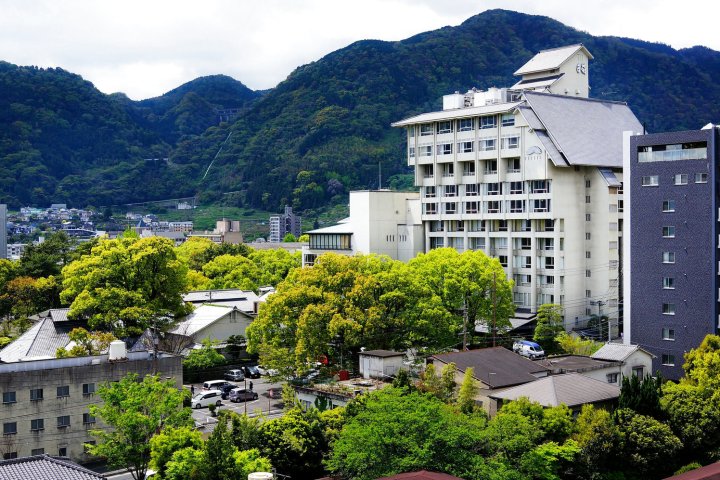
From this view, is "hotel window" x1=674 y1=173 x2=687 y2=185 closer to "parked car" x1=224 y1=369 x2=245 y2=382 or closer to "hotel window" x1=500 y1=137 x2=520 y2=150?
"hotel window" x1=500 y1=137 x2=520 y2=150

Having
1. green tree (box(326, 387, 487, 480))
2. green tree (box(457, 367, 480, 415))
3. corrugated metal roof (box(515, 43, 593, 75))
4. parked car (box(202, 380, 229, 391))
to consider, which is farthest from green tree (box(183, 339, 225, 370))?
corrugated metal roof (box(515, 43, 593, 75))

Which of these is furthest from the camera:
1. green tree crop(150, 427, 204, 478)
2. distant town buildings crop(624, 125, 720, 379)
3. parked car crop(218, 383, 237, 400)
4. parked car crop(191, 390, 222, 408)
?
distant town buildings crop(624, 125, 720, 379)

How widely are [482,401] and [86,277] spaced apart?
30.6 meters

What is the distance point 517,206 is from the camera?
6269 cm

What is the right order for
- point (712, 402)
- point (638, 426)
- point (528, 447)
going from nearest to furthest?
1. point (528, 447)
2. point (638, 426)
3. point (712, 402)

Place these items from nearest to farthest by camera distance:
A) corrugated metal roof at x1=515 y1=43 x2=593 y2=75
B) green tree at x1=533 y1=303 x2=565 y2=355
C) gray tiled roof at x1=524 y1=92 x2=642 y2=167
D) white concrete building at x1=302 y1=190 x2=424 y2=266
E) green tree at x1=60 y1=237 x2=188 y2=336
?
green tree at x1=60 y1=237 x2=188 y2=336, green tree at x1=533 y1=303 x2=565 y2=355, gray tiled roof at x1=524 y1=92 x2=642 y2=167, white concrete building at x1=302 y1=190 x2=424 y2=266, corrugated metal roof at x1=515 y1=43 x2=593 y2=75

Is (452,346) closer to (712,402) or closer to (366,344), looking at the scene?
(366,344)

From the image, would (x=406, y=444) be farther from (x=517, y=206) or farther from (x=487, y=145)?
(x=487, y=145)

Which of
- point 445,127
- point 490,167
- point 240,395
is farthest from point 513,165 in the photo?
point 240,395

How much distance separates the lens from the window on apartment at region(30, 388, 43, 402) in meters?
33.5

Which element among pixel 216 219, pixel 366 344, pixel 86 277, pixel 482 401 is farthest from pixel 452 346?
pixel 216 219

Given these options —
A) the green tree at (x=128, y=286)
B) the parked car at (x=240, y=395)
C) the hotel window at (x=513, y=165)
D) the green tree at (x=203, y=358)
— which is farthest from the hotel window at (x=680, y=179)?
the green tree at (x=128, y=286)

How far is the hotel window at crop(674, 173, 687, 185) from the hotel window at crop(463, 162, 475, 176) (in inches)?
859

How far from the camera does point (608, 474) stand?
30391 mm
